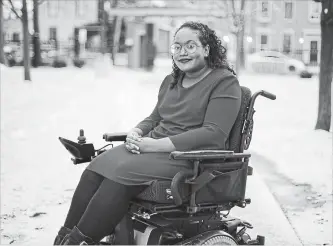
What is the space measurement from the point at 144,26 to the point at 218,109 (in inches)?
964

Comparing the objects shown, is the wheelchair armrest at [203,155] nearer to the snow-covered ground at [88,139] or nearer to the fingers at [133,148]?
the fingers at [133,148]

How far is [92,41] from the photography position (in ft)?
109

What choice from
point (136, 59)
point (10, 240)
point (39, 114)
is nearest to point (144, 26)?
point (136, 59)

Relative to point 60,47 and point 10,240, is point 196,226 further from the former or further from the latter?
point 60,47

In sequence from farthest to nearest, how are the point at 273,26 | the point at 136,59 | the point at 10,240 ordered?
the point at 136,59 < the point at 273,26 < the point at 10,240

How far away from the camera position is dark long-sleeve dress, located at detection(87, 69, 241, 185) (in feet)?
9.66

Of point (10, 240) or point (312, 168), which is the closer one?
point (10, 240)

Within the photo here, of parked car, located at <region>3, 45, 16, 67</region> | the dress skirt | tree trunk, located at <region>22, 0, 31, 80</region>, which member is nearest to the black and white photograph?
the dress skirt

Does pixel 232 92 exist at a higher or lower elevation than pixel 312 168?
higher

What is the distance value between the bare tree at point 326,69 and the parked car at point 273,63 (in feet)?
61.4

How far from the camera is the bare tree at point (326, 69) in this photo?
8625 mm

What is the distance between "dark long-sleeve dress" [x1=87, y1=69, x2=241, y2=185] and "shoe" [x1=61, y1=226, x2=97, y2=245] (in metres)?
0.33

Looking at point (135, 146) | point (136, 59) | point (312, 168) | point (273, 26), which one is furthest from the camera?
point (136, 59)

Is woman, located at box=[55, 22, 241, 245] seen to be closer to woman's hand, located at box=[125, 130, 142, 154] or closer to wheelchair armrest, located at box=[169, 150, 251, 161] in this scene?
woman's hand, located at box=[125, 130, 142, 154]
